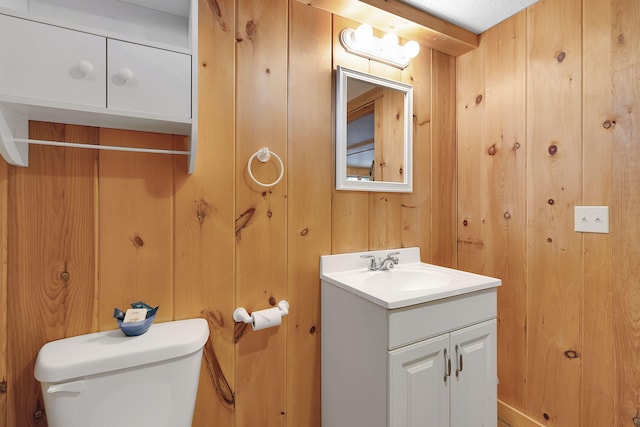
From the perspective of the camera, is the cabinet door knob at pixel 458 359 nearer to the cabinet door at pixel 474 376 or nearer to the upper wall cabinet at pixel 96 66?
the cabinet door at pixel 474 376

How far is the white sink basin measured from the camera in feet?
3.59

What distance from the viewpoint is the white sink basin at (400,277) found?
1.10 m

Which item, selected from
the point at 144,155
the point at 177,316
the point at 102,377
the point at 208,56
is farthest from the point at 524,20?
the point at 102,377

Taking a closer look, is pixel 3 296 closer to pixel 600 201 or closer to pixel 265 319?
pixel 265 319

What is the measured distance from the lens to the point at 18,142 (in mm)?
834

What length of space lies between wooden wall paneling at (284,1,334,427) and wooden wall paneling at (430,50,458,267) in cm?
72

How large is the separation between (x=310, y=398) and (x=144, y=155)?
1269 millimetres

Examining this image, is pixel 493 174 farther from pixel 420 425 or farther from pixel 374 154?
pixel 420 425

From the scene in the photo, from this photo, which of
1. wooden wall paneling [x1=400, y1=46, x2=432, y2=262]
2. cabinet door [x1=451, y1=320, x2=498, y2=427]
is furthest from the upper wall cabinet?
cabinet door [x1=451, y1=320, x2=498, y2=427]

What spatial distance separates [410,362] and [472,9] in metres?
1.71

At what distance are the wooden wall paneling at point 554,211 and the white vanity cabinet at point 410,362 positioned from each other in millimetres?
386

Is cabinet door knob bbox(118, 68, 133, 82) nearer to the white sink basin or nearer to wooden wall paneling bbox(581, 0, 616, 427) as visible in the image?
the white sink basin

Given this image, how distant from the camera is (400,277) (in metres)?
1.41

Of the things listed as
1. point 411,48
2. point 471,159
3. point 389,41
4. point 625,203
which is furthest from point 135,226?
point 625,203
